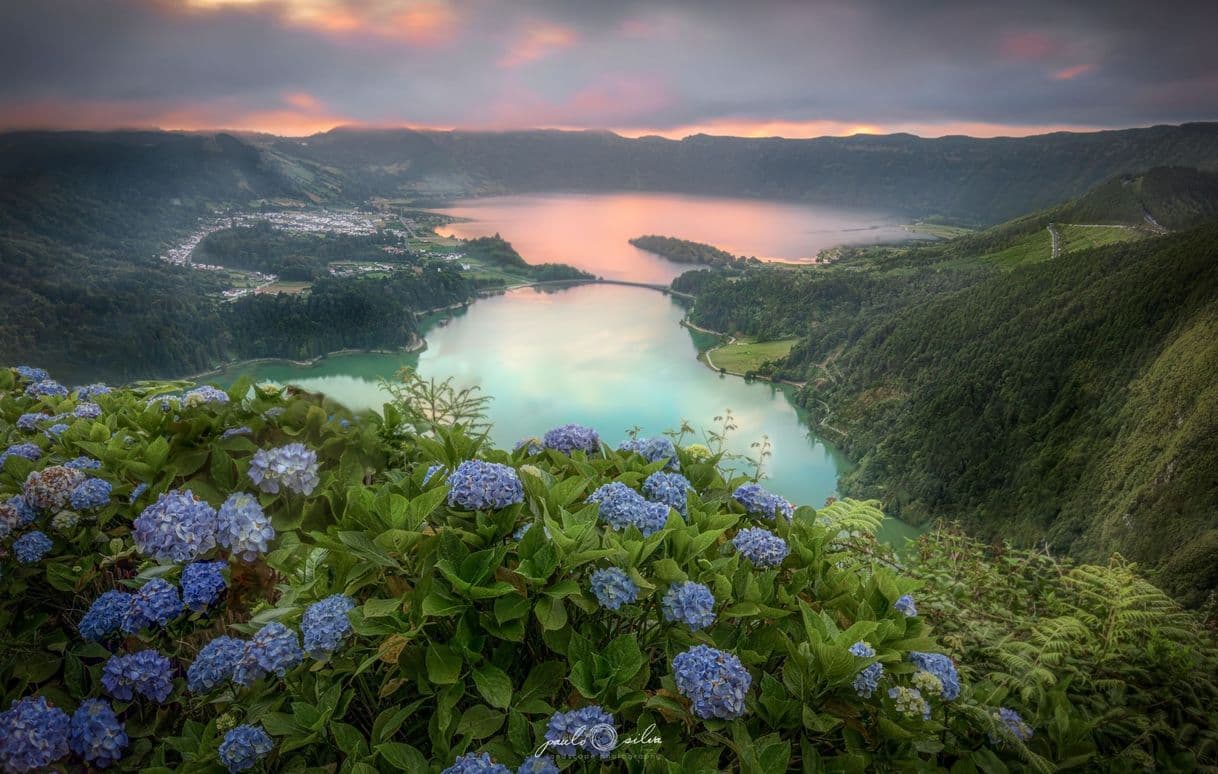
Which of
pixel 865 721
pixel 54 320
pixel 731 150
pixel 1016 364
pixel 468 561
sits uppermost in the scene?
pixel 731 150

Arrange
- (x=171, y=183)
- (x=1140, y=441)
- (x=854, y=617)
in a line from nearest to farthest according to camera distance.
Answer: (x=854, y=617), (x=1140, y=441), (x=171, y=183)

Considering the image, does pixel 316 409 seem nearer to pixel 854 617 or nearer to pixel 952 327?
pixel 854 617

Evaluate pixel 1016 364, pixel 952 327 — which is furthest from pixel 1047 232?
pixel 1016 364

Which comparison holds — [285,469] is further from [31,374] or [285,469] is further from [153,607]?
[31,374]

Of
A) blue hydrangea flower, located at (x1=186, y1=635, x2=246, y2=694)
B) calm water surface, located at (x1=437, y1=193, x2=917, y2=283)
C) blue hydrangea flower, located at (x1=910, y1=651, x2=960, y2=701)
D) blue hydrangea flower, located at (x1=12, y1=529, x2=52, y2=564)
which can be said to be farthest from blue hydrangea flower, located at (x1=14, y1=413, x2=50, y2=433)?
calm water surface, located at (x1=437, y1=193, x2=917, y2=283)

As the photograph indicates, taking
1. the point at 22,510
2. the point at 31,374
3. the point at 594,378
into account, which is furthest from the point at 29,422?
the point at 594,378

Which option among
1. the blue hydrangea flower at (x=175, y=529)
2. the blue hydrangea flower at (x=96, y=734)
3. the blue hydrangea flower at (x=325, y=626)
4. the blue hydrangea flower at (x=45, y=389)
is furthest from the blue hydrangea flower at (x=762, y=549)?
the blue hydrangea flower at (x=45, y=389)
